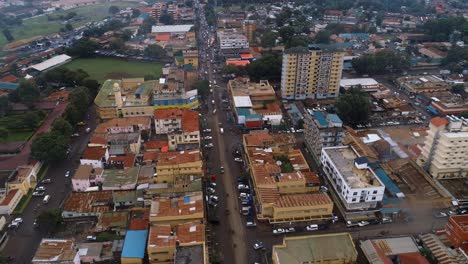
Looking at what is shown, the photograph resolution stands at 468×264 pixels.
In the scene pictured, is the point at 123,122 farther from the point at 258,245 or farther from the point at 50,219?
the point at 258,245

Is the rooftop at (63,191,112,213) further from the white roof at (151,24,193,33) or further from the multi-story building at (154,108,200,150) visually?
the white roof at (151,24,193,33)

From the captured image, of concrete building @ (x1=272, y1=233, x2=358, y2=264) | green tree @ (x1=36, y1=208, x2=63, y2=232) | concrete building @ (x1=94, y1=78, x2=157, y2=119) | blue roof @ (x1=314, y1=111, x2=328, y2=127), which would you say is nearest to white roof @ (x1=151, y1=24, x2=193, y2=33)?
concrete building @ (x1=94, y1=78, x2=157, y2=119)

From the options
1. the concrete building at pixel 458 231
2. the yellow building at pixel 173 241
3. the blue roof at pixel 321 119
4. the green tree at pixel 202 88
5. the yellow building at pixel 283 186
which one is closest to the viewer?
the yellow building at pixel 173 241

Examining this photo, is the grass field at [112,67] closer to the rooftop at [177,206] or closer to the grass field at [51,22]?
the grass field at [51,22]

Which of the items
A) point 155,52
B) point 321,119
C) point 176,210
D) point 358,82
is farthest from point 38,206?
point 358,82

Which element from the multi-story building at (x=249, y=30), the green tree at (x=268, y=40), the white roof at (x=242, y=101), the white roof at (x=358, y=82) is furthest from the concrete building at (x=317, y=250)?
the multi-story building at (x=249, y=30)

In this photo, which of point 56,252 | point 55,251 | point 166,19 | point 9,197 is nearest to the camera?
point 56,252
